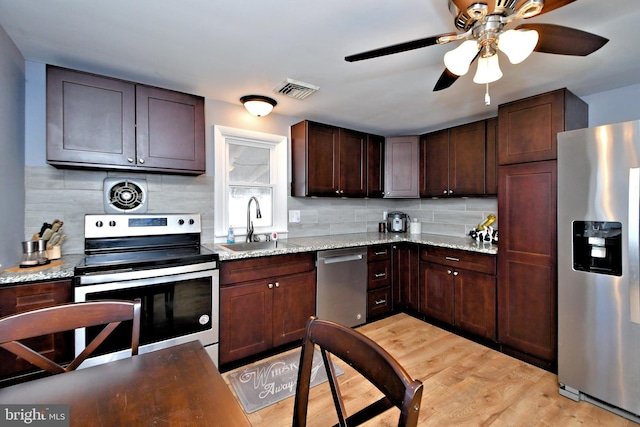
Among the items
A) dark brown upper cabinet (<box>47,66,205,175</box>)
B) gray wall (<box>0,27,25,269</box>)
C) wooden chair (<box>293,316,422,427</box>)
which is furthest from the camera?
dark brown upper cabinet (<box>47,66,205,175</box>)

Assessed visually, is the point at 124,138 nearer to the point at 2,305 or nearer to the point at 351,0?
the point at 2,305

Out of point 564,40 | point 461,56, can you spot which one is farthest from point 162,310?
point 564,40

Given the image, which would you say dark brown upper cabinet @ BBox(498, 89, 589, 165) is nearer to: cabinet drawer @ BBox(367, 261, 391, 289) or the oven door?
cabinet drawer @ BBox(367, 261, 391, 289)

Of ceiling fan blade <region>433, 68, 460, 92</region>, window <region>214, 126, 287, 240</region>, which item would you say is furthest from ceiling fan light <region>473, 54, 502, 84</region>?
window <region>214, 126, 287, 240</region>

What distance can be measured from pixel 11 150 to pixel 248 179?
Result: 1676 millimetres

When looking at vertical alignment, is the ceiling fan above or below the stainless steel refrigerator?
above

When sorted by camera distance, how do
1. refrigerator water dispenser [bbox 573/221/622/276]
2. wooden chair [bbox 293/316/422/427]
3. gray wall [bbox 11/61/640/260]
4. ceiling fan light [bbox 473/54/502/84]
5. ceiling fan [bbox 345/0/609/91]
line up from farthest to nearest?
gray wall [bbox 11/61/640/260] < refrigerator water dispenser [bbox 573/221/622/276] < ceiling fan light [bbox 473/54/502/84] < ceiling fan [bbox 345/0/609/91] < wooden chair [bbox 293/316/422/427]

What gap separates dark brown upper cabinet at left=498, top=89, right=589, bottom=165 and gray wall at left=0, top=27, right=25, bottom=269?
3563mm

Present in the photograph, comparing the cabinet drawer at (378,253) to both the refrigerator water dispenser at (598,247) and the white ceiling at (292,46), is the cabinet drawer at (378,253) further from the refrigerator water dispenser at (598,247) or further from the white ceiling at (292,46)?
the refrigerator water dispenser at (598,247)

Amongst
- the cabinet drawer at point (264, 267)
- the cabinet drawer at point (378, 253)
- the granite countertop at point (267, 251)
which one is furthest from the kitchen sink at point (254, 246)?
the cabinet drawer at point (378, 253)

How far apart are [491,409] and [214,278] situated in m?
2.07

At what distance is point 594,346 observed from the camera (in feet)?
6.10

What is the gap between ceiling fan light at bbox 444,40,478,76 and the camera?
1223 mm

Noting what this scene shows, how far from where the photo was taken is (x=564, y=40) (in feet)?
4.17
